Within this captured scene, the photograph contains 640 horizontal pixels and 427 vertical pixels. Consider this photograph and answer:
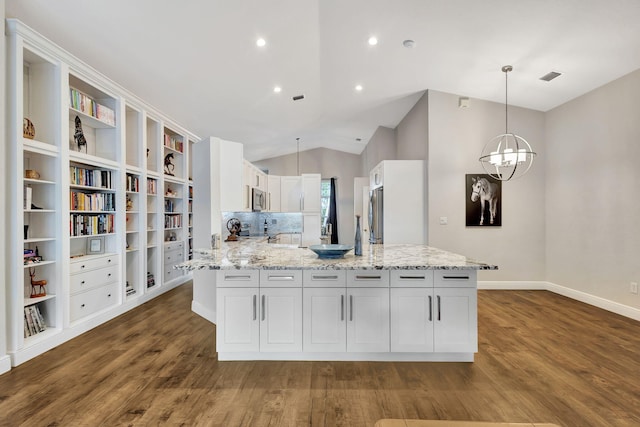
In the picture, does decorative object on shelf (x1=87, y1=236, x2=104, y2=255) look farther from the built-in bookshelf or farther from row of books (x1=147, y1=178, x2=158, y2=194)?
row of books (x1=147, y1=178, x2=158, y2=194)

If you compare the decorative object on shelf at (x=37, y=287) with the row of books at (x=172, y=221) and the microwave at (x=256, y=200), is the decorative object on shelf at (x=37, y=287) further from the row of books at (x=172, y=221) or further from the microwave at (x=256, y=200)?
the microwave at (x=256, y=200)

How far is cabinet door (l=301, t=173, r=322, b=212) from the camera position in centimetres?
779

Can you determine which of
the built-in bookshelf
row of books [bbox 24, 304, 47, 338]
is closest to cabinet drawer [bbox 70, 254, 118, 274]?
the built-in bookshelf

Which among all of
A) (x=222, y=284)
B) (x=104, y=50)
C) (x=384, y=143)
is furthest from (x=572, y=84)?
(x=104, y=50)

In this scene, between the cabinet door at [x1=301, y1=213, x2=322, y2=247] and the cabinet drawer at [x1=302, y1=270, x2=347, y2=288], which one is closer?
the cabinet drawer at [x1=302, y1=270, x2=347, y2=288]

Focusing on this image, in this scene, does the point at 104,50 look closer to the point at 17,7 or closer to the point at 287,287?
the point at 17,7

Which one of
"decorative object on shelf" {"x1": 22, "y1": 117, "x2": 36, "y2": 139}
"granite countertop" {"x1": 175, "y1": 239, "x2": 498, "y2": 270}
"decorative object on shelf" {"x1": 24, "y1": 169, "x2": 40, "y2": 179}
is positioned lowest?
"granite countertop" {"x1": 175, "y1": 239, "x2": 498, "y2": 270}

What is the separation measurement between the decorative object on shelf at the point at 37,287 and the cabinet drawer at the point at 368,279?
113 inches

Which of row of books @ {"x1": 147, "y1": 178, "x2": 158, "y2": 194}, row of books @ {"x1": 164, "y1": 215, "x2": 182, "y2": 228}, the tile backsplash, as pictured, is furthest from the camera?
the tile backsplash

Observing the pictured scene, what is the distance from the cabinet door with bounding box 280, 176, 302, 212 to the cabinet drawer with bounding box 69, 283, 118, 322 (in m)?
4.45

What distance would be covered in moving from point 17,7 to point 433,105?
4.93 meters

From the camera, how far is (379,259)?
2643 mm

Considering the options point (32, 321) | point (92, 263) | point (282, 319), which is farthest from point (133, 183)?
point (282, 319)

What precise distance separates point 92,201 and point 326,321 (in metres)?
2.98
